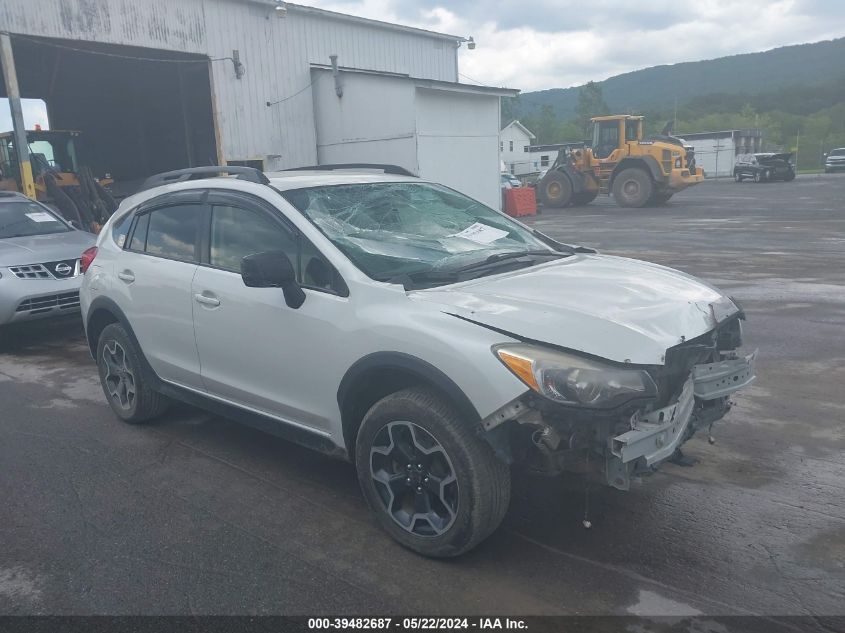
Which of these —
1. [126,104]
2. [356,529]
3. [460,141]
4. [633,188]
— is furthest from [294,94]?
[356,529]

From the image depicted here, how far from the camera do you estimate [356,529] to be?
3656mm

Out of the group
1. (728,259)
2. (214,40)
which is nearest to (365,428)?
(728,259)

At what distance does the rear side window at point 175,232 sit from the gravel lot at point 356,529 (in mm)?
1284

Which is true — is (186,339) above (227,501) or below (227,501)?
above

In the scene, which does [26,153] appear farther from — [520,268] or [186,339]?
[520,268]

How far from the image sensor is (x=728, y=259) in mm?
12602

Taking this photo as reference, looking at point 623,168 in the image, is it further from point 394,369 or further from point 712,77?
point 712,77

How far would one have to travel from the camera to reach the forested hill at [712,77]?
144 m

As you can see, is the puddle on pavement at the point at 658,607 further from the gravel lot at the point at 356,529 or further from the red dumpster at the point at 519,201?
the red dumpster at the point at 519,201

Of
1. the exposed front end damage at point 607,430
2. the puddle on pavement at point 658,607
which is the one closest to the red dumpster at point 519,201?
the exposed front end damage at point 607,430

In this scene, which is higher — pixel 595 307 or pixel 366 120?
pixel 366 120

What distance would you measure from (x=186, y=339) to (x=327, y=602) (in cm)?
210

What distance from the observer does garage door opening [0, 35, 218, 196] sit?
20.4m

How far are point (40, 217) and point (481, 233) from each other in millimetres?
7130
